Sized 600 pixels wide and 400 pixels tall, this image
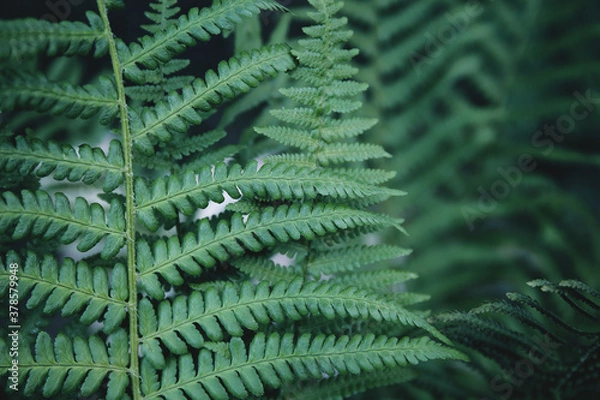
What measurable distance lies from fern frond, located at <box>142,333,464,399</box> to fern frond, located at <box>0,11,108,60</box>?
457 mm

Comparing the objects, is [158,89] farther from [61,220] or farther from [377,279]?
[377,279]

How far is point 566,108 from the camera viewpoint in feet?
5.23

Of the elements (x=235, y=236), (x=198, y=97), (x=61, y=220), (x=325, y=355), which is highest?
(x=198, y=97)

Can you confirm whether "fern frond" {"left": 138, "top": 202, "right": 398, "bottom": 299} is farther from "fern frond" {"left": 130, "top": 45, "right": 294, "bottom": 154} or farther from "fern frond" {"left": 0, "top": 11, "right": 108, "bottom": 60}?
"fern frond" {"left": 0, "top": 11, "right": 108, "bottom": 60}

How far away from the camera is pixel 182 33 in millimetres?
799

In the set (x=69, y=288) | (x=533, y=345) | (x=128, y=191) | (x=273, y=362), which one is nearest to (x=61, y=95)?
(x=128, y=191)

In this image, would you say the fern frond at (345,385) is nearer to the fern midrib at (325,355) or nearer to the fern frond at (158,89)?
the fern midrib at (325,355)

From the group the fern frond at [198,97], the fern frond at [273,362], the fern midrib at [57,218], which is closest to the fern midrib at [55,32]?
the fern frond at [198,97]

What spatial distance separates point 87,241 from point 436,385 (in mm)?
830

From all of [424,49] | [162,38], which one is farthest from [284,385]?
[424,49]

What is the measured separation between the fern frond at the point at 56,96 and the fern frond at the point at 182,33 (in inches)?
2.0

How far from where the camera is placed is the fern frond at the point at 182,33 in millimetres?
791

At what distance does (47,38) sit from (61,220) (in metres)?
0.25

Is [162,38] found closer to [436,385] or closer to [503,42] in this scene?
[436,385]
